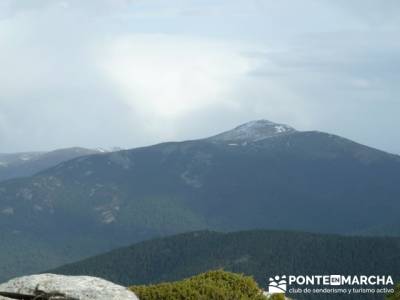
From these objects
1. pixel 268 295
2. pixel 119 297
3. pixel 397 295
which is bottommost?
pixel 397 295

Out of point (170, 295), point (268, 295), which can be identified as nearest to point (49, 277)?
point (170, 295)

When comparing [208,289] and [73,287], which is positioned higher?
[73,287]

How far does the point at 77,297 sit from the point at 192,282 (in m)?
7.13

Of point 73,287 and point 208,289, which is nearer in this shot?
point 73,287

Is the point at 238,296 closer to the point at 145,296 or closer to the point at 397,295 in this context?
the point at 145,296

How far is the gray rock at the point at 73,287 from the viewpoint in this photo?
26.5 meters

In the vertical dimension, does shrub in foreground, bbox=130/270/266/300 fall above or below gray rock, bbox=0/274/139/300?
below

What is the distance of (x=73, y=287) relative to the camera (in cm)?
2678

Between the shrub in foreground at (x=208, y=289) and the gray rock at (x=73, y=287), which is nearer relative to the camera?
the gray rock at (x=73, y=287)

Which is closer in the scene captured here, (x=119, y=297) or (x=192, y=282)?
(x=119, y=297)

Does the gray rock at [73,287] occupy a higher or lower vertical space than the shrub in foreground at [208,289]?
higher

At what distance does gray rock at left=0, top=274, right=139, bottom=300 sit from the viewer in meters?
26.5

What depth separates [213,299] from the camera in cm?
3053

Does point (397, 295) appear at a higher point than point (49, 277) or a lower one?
lower
